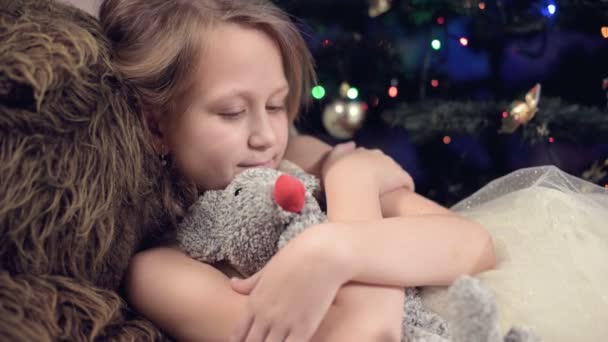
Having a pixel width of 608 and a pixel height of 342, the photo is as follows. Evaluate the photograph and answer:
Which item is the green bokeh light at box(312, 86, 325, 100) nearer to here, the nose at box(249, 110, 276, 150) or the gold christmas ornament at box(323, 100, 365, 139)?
the gold christmas ornament at box(323, 100, 365, 139)

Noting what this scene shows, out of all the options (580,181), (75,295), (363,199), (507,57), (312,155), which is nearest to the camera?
(75,295)

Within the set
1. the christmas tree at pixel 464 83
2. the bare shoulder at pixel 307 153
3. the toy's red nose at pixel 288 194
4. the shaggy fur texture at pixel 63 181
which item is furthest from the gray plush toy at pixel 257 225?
the christmas tree at pixel 464 83

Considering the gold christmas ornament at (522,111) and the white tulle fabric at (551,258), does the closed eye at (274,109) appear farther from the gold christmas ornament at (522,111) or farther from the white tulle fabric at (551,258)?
the gold christmas ornament at (522,111)

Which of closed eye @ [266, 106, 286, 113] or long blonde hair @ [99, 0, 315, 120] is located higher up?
long blonde hair @ [99, 0, 315, 120]

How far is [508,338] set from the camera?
1.92 feet

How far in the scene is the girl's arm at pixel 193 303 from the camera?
708 millimetres

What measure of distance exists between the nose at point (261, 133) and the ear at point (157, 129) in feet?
0.50

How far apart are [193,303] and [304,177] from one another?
29 cm

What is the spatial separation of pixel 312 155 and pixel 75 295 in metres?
→ 0.59

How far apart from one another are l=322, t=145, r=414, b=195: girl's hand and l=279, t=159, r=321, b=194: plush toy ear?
2 cm

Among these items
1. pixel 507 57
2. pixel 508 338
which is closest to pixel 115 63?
pixel 508 338

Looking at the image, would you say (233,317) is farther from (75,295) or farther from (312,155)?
(312,155)

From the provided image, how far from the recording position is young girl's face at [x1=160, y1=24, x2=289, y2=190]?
897 mm

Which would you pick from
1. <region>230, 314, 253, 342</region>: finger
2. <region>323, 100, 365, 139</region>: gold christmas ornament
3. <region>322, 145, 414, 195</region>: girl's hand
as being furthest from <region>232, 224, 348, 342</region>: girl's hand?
<region>323, 100, 365, 139</region>: gold christmas ornament
